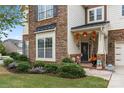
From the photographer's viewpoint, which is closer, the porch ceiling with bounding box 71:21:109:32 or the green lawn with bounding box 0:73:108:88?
the green lawn with bounding box 0:73:108:88

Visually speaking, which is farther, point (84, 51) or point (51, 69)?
point (84, 51)

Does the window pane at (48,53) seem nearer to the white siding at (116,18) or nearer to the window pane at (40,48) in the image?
the window pane at (40,48)

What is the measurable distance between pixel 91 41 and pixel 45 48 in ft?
13.4

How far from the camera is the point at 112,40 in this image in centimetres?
1719

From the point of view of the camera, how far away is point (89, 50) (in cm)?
1812

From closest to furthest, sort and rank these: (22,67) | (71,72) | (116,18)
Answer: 1. (71,72)
2. (22,67)
3. (116,18)

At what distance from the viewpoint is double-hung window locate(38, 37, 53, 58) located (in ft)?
63.4

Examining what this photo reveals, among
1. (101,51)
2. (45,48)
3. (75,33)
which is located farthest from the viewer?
(45,48)

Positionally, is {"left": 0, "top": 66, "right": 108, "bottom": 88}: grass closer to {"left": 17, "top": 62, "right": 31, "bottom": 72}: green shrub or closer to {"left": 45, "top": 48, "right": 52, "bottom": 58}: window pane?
{"left": 17, "top": 62, "right": 31, "bottom": 72}: green shrub

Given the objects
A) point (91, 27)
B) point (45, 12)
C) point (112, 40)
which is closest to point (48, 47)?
point (45, 12)

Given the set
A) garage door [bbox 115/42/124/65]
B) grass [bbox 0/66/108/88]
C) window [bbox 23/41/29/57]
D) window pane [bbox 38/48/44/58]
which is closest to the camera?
grass [bbox 0/66/108/88]

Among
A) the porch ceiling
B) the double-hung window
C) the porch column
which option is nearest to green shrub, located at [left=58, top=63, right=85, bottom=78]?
the porch column

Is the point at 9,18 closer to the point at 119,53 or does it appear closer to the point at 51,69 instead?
the point at 51,69

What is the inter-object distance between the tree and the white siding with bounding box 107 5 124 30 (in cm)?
777
